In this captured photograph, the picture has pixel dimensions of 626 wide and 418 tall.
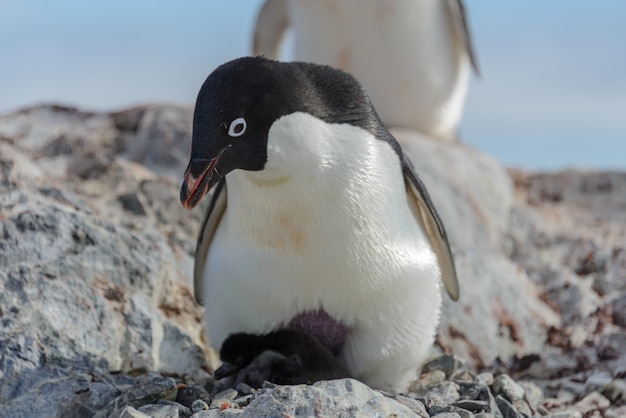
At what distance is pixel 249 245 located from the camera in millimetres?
3789

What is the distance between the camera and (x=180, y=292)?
15.7 feet

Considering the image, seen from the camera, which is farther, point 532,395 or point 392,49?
point 392,49

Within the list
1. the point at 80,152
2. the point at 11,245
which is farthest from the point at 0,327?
the point at 80,152

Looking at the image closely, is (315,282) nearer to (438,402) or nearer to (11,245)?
(438,402)

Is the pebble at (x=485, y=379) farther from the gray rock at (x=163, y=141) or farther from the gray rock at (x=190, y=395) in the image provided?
the gray rock at (x=163, y=141)

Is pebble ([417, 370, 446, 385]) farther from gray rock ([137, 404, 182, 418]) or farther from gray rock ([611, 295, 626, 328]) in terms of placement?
gray rock ([611, 295, 626, 328])

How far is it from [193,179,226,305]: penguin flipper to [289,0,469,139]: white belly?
10.5 ft

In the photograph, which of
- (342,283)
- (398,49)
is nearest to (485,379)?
(342,283)

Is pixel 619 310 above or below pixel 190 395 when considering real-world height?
below

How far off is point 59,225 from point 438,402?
1.85m

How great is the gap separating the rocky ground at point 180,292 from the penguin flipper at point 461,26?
29.2 inches

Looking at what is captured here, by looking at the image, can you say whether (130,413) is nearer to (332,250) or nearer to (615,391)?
(332,250)

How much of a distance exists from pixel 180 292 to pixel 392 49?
3.12 meters

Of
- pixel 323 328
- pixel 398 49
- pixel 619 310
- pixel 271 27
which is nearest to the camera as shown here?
pixel 323 328
